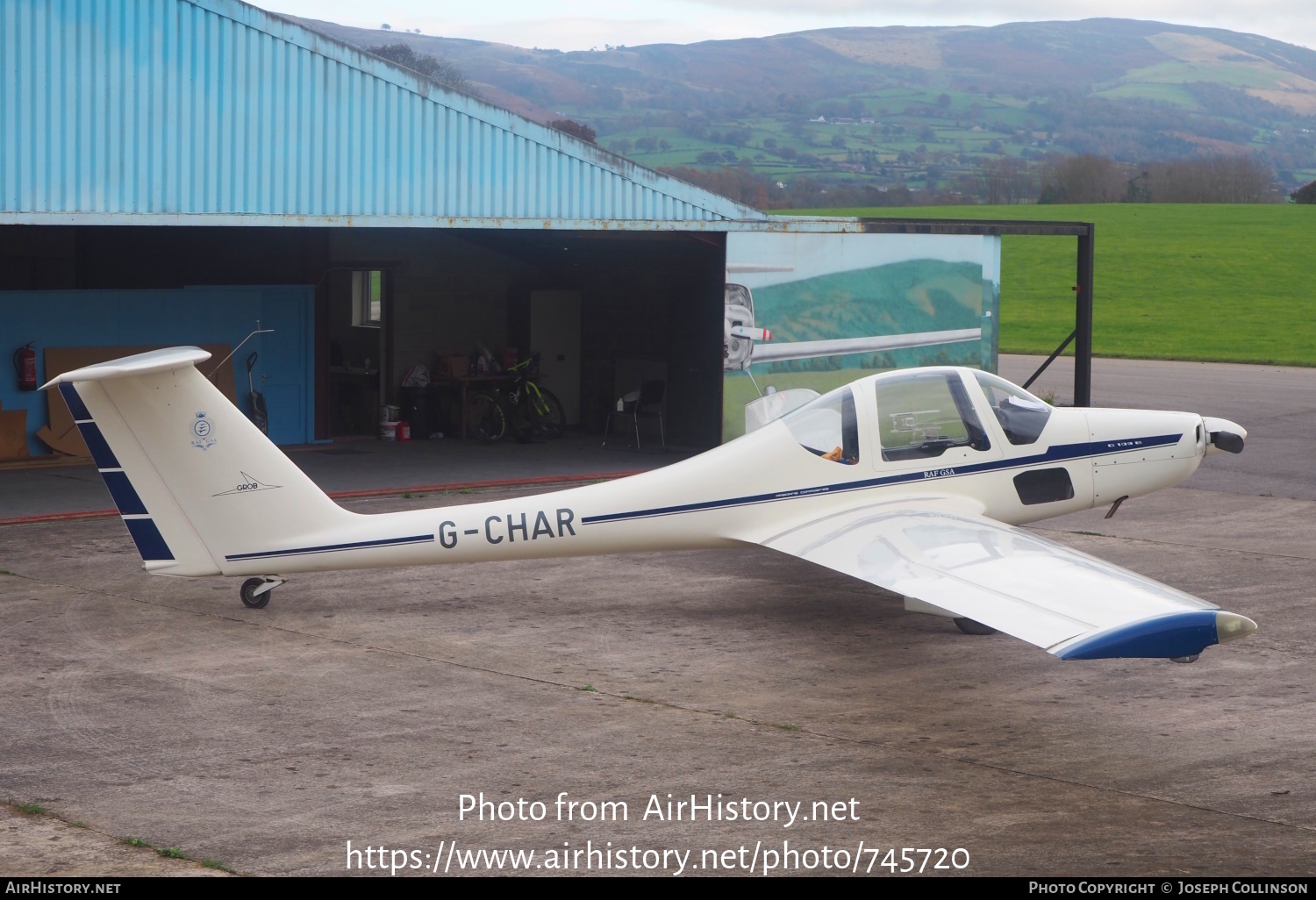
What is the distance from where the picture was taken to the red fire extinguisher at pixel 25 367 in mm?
17406

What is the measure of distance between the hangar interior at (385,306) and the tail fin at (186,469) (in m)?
9.44

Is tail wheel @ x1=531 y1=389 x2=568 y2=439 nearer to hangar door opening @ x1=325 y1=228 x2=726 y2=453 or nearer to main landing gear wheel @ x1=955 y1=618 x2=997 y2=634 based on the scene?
hangar door opening @ x1=325 y1=228 x2=726 y2=453

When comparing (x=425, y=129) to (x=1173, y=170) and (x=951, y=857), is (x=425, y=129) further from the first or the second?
(x=1173, y=170)

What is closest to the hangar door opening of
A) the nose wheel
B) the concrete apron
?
the concrete apron

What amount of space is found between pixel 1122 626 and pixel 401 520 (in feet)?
17.2

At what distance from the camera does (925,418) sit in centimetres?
1059

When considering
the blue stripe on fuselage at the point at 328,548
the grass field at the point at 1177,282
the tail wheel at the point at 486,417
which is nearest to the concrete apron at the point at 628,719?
the blue stripe on fuselage at the point at 328,548

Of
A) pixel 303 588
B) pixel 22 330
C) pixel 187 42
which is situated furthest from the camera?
pixel 22 330

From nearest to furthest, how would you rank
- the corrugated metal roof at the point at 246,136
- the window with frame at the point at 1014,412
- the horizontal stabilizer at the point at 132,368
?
the horizontal stabilizer at the point at 132,368, the window with frame at the point at 1014,412, the corrugated metal roof at the point at 246,136

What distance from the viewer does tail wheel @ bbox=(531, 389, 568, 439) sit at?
21.2m

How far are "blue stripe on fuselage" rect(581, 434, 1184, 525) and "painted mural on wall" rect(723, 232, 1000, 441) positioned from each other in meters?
7.99

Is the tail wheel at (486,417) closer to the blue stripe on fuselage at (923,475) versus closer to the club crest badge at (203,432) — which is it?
the blue stripe on fuselage at (923,475)

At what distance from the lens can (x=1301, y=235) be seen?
71.1 meters

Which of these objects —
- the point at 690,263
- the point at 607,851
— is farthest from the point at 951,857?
the point at 690,263
